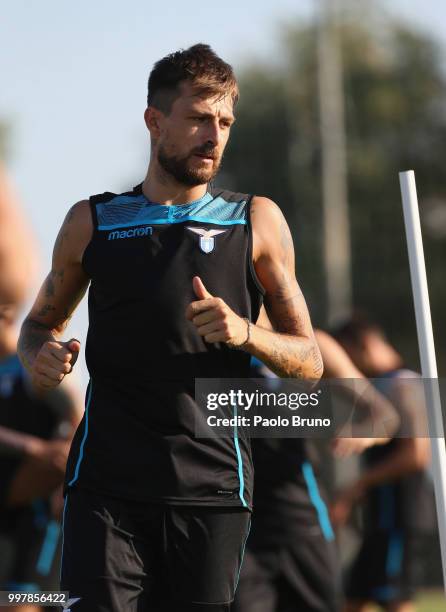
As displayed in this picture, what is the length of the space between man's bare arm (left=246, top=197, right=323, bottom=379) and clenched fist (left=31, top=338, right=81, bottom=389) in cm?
68

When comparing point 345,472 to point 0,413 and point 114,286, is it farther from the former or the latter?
point 114,286

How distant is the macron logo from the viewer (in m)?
4.51

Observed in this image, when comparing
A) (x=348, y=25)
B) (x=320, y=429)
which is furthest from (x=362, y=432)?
(x=348, y=25)

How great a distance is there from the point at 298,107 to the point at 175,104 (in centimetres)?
3312

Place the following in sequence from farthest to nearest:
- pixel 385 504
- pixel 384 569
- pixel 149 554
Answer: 1. pixel 385 504
2. pixel 384 569
3. pixel 149 554

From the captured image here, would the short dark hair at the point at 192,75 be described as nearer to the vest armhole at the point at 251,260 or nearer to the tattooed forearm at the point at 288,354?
the vest armhole at the point at 251,260

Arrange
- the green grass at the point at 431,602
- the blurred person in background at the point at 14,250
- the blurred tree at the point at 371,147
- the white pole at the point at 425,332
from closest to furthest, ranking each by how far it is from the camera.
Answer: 1. the blurred person in background at the point at 14,250
2. the white pole at the point at 425,332
3. the green grass at the point at 431,602
4. the blurred tree at the point at 371,147

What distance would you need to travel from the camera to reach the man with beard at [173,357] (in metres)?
4.32

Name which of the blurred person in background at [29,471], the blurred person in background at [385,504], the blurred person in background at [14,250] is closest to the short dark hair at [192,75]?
the blurred person in background at [14,250]

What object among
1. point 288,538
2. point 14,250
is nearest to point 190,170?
point 14,250

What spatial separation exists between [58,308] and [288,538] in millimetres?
2545

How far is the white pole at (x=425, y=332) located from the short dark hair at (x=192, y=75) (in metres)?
0.73

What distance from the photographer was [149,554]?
14.4 feet

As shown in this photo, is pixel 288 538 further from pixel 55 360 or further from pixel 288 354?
pixel 55 360
